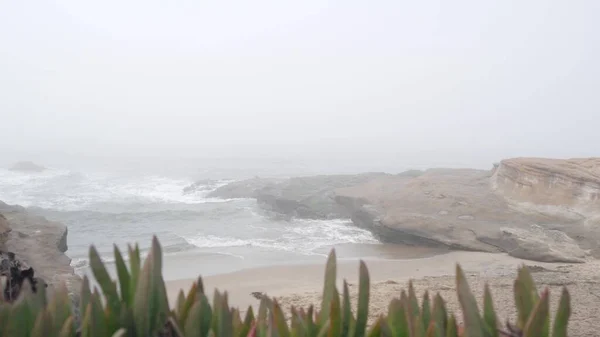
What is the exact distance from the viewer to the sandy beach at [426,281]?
6.80 m

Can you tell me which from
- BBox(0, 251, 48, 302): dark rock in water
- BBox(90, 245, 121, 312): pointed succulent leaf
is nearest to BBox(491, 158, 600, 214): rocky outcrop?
BBox(0, 251, 48, 302): dark rock in water

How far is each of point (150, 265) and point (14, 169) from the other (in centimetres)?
4900

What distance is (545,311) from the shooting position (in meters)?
1.46

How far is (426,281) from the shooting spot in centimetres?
908

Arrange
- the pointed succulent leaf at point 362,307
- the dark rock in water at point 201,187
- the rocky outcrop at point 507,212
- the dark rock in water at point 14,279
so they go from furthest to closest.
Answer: the dark rock in water at point 201,187 → the rocky outcrop at point 507,212 → the dark rock in water at point 14,279 → the pointed succulent leaf at point 362,307

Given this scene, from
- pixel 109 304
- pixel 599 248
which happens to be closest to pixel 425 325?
pixel 109 304

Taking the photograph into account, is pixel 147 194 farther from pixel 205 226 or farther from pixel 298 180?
pixel 205 226

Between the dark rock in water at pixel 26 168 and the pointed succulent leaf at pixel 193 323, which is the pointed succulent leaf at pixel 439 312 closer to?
the pointed succulent leaf at pixel 193 323

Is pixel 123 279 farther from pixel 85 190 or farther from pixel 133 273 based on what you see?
pixel 85 190

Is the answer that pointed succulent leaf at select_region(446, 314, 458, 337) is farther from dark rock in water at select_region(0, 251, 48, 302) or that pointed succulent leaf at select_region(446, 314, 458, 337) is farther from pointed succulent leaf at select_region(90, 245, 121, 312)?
dark rock in water at select_region(0, 251, 48, 302)

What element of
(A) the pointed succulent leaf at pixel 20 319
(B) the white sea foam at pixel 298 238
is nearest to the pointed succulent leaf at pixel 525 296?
(A) the pointed succulent leaf at pixel 20 319

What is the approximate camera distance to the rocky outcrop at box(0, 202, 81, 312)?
6.94 m

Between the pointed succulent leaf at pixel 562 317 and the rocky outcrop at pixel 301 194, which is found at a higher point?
the pointed succulent leaf at pixel 562 317

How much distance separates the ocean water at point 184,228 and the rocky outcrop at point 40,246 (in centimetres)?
103
